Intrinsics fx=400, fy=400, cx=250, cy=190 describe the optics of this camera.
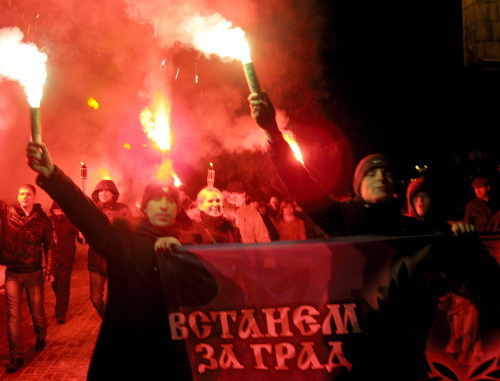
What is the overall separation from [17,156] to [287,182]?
10.3m

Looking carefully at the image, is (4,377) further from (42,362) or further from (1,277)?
(1,277)

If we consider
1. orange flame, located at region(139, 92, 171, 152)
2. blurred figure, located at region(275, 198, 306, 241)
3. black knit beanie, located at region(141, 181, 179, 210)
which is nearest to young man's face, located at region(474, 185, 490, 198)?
blurred figure, located at region(275, 198, 306, 241)

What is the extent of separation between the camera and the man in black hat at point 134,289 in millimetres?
2738

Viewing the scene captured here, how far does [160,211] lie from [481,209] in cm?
573

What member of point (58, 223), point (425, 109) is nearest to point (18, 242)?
point (58, 223)

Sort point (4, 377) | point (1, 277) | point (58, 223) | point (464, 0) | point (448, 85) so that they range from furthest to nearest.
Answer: point (448, 85)
point (464, 0)
point (1, 277)
point (58, 223)
point (4, 377)

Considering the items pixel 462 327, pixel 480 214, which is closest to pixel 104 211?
pixel 462 327

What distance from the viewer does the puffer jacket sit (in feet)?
16.4

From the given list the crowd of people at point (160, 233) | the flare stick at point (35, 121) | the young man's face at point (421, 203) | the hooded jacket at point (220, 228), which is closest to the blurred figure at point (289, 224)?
the hooded jacket at point (220, 228)

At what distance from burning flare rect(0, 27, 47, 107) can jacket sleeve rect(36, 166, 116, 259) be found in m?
0.52

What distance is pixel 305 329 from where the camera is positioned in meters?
2.75

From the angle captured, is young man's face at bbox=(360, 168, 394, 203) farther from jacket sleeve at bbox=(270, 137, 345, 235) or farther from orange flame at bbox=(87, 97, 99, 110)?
orange flame at bbox=(87, 97, 99, 110)

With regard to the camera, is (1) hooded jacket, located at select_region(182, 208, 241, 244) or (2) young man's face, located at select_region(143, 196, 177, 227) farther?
(1) hooded jacket, located at select_region(182, 208, 241, 244)

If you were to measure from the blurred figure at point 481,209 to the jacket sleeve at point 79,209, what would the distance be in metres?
5.97
